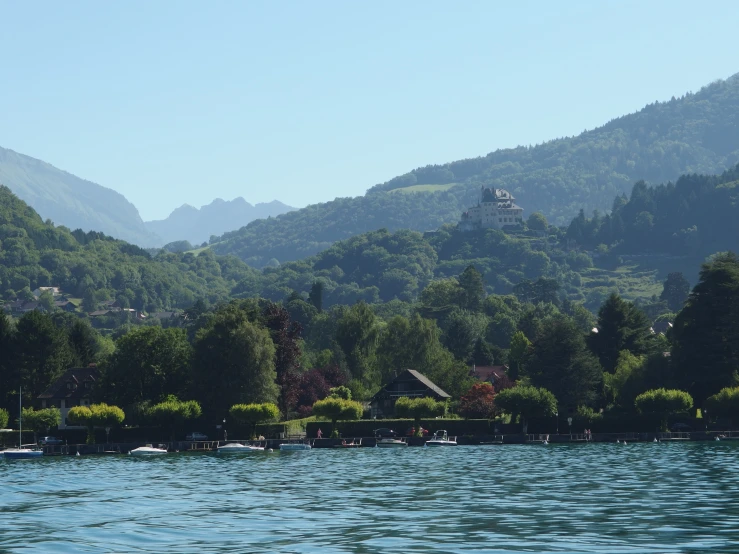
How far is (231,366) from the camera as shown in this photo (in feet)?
389

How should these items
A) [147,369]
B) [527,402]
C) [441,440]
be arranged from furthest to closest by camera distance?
[147,369] < [527,402] < [441,440]

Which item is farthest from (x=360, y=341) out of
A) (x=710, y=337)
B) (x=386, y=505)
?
(x=386, y=505)

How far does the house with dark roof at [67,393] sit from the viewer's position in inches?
5310

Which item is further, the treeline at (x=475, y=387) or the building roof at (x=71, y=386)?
the building roof at (x=71, y=386)

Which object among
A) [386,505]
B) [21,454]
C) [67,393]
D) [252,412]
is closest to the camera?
[386,505]

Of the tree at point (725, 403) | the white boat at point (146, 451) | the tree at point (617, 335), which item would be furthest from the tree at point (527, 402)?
the white boat at point (146, 451)

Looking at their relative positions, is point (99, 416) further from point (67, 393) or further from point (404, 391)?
point (404, 391)

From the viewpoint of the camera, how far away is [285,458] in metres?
99.9

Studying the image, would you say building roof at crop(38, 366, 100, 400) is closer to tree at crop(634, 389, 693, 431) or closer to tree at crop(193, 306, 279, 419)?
tree at crop(193, 306, 279, 419)

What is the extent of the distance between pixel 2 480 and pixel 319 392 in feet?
209

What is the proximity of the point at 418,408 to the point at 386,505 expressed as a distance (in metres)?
68.1

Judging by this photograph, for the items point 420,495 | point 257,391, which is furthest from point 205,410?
point 420,495

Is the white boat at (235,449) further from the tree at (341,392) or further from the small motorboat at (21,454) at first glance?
the tree at (341,392)

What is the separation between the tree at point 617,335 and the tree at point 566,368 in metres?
8.56
